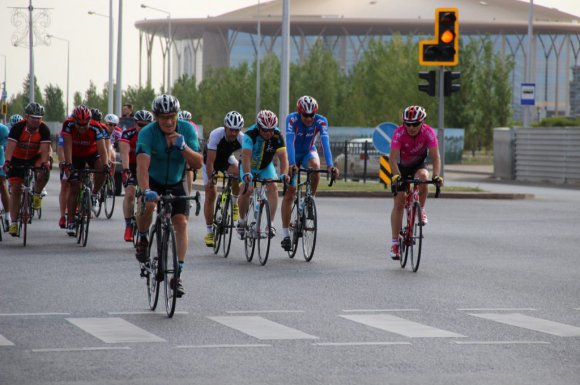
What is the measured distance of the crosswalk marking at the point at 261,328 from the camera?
31.3 ft

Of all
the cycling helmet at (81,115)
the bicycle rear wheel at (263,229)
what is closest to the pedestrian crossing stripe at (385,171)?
the cycling helmet at (81,115)

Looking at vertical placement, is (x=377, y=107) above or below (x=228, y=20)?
below

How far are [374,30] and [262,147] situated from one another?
112107 millimetres

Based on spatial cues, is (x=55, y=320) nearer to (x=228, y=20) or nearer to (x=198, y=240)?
(x=198, y=240)

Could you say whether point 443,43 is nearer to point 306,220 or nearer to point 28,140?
point 28,140

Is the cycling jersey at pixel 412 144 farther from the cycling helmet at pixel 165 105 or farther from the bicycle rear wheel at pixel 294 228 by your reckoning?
the cycling helmet at pixel 165 105

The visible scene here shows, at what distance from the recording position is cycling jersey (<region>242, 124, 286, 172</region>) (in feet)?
50.5

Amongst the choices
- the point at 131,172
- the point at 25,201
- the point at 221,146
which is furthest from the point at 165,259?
the point at 25,201

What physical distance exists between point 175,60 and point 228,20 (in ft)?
75.2

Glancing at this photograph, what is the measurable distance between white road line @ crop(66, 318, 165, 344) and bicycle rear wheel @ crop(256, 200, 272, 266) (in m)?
4.69

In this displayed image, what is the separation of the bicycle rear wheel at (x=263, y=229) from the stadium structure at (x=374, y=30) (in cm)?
10620

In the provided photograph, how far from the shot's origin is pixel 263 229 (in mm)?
15242

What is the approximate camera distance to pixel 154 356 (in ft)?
28.2

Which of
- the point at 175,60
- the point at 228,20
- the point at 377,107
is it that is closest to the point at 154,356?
the point at 377,107
